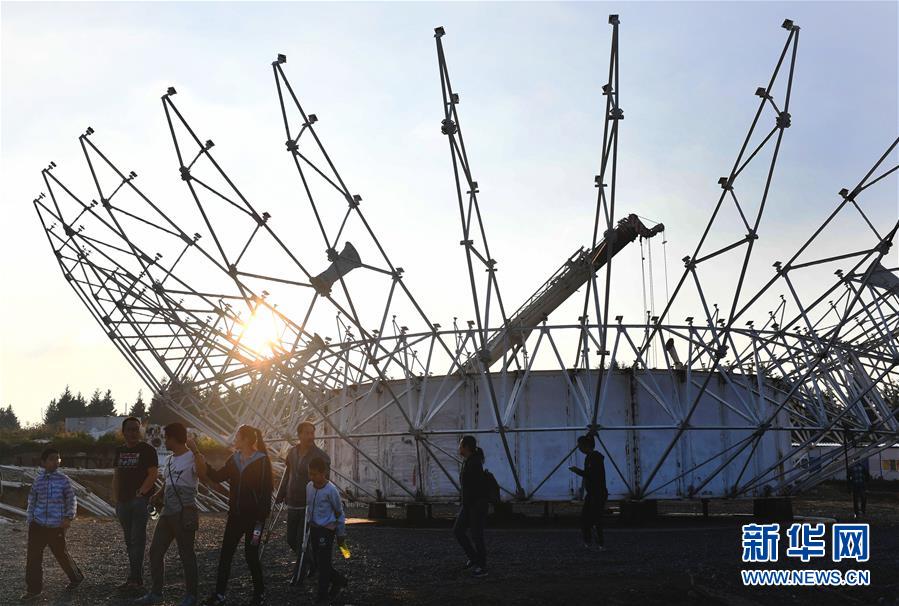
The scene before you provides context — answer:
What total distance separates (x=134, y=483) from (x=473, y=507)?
440cm

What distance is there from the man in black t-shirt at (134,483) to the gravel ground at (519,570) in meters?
0.78

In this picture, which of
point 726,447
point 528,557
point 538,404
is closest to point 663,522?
point 726,447

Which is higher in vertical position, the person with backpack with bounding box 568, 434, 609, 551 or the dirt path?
the person with backpack with bounding box 568, 434, 609, 551

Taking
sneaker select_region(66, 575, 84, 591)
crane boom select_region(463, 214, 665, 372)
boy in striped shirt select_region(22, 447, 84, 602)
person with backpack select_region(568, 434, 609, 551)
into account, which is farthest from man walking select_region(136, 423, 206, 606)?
crane boom select_region(463, 214, 665, 372)

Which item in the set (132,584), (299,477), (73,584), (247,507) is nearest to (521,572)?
(299,477)

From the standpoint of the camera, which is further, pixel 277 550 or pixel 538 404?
pixel 538 404

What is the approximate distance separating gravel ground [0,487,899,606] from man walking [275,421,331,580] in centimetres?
65

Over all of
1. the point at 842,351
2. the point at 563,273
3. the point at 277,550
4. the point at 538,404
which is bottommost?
the point at 277,550

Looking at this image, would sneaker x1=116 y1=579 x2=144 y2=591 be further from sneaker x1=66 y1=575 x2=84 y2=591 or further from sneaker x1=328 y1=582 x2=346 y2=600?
sneaker x1=328 y1=582 x2=346 y2=600

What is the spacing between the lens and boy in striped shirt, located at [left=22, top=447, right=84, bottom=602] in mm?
11289

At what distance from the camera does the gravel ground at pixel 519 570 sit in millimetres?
10086

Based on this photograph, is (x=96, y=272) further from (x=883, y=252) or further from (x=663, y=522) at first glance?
(x=883, y=252)

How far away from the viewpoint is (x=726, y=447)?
77.4ft

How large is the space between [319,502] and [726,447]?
51.5 feet
